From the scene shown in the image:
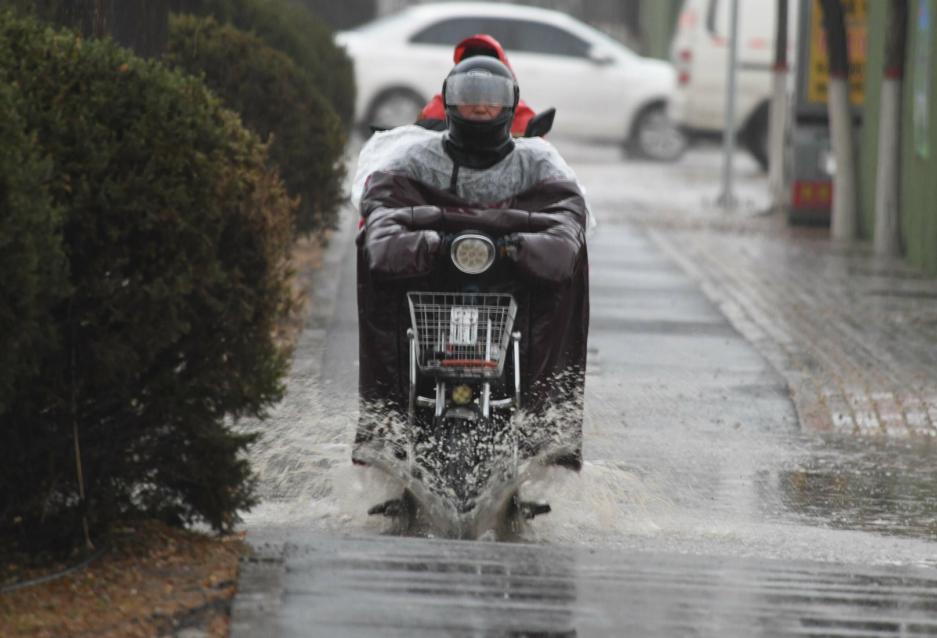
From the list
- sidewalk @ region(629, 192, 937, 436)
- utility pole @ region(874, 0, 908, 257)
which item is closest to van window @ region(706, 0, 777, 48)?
sidewalk @ region(629, 192, 937, 436)

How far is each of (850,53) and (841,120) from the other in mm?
1634

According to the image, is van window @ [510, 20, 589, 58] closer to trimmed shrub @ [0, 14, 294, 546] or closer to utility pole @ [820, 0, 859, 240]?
utility pole @ [820, 0, 859, 240]

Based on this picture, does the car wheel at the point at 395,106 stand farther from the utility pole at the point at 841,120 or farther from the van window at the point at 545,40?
the utility pole at the point at 841,120

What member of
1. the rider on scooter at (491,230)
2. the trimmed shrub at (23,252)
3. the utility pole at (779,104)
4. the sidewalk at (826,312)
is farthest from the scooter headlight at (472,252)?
the utility pole at (779,104)

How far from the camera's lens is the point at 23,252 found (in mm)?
4555

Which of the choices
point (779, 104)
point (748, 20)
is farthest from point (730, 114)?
point (748, 20)

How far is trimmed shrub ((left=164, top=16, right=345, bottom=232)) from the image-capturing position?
465 inches

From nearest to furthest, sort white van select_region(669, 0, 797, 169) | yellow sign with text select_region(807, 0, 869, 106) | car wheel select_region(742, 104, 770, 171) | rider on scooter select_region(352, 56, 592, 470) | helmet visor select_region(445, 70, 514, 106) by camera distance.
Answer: rider on scooter select_region(352, 56, 592, 470)
helmet visor select_region(445, 70, 514, 106)
yellow sign with text select_region(807, 0, 869, 106)
white van select_region(669, 0, 797, 169)
car wheel select_region(742, 104, 770, 171)

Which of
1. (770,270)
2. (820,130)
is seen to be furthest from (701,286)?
(820,130)

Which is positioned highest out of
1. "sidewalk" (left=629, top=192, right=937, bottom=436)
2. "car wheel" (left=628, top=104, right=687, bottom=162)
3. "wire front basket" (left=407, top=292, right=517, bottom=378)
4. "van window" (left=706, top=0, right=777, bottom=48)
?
"van window" (left=706, top=0, right=777, bottom=48)

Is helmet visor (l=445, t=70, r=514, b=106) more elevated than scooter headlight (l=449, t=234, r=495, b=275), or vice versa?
helmet visor (l=445, t=70, r=514, b=106)

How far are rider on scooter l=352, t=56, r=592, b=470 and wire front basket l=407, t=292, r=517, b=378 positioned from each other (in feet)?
0.33

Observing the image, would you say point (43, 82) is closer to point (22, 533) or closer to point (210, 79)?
point (22, 533)

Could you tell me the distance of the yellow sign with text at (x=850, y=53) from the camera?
18578 mm
